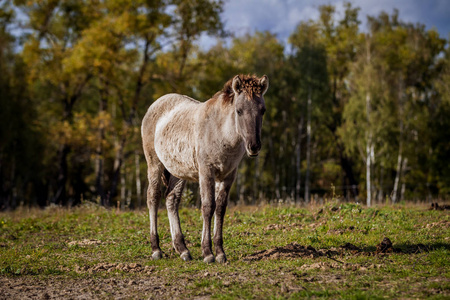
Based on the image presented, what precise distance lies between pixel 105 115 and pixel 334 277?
2013cm

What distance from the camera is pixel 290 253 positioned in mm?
6309

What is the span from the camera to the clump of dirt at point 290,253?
624 cm

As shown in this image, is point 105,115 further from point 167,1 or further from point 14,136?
point 14,136

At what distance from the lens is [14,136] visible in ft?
104

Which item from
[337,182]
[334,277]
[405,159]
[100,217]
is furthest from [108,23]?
[337,182]

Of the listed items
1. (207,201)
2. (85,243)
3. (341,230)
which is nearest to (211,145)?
(207,201)

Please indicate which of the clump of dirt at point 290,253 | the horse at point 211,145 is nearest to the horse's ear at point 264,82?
the horse at point 211,145

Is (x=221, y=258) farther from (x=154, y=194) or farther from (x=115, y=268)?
(x=154, y=194)

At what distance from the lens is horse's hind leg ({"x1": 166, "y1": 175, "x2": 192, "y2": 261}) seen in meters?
6.90

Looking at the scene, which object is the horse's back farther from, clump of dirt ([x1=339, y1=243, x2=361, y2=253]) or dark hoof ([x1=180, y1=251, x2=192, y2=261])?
clump of dirt ([x1=339, y1=243, x2=361, y2=253])

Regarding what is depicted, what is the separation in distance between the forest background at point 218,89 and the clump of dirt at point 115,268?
1425 centimetres

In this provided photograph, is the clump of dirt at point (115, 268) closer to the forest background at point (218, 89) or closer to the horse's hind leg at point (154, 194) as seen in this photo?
the horse's hind leg at point (154, 194)

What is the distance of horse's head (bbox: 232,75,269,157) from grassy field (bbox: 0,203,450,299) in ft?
6.10

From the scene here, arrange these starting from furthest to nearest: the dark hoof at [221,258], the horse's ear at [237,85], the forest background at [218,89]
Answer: the forest background at [218,89] → the dark hoof at [221,258] → the horse's ear at [237,85]
